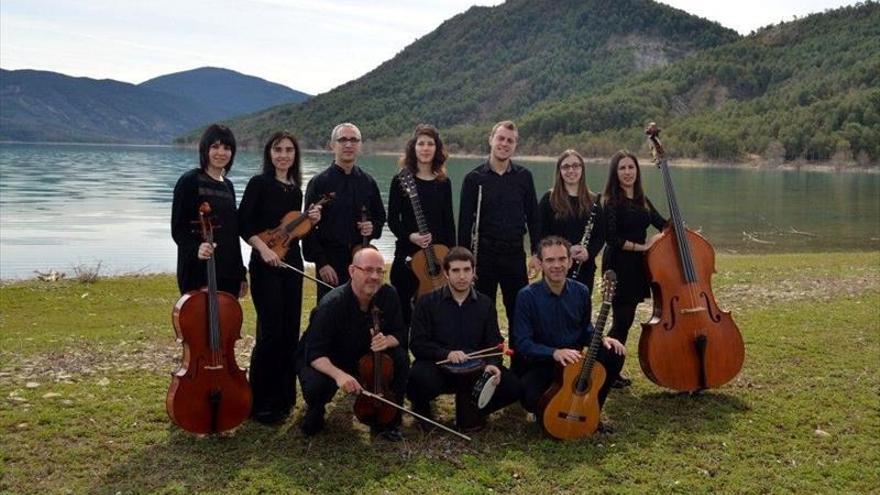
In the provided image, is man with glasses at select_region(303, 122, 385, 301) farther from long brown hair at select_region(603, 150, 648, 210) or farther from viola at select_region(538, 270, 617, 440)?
long brown hair at select_region(603, 150, 648, 210)

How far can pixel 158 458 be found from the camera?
5184 mm

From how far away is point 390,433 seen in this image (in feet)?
18.3

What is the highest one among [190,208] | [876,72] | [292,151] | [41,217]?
[876,72]

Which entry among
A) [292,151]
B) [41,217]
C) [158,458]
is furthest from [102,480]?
[41,217]

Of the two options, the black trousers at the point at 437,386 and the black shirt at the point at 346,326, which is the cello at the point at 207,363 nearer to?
the black shirt at the point at 346,326

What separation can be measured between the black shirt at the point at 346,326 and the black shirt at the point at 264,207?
0.72 metres

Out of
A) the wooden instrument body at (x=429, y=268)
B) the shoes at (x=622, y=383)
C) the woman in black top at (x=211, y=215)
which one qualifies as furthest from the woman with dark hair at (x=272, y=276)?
the shoes at (x=622, y=383)

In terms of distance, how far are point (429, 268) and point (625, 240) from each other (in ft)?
6.15

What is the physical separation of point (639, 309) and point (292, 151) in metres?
6.84

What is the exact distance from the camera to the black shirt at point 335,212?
20.3ft

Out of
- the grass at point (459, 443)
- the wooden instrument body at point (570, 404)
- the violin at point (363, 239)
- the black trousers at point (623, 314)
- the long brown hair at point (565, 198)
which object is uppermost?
the long brown hair at point (565, 198)

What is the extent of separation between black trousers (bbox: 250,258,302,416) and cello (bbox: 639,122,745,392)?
2.87 m

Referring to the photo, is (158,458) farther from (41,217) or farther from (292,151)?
(41,217)

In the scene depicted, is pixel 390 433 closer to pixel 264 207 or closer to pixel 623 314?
pixel 264 207
